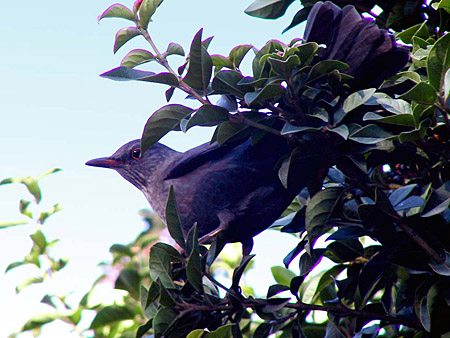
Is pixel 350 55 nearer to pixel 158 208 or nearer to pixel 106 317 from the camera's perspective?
pixel 158 208

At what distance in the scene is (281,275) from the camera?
115 inches

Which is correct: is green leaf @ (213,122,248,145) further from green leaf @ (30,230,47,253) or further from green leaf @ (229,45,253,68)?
green leaf @ (30,230,47,253)

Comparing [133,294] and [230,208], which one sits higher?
[230,208]

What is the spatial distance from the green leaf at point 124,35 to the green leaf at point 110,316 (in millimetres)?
1263

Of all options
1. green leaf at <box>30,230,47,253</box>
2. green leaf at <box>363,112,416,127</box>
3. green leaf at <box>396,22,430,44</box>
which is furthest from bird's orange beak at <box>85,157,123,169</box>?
green leaf at <box>363,112,416,127</box>

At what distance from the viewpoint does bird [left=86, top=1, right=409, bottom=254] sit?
72.9 inches

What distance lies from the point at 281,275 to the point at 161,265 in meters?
1.22

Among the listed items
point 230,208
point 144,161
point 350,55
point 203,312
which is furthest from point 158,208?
point 350,55

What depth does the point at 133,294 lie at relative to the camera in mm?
2461

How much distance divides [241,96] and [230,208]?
25.4 inches

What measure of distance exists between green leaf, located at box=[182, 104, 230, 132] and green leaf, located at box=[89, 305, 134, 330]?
1.29 m

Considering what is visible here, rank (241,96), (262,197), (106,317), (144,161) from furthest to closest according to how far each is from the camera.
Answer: (144,161) → (106,317) → (262,197) → (241,96)

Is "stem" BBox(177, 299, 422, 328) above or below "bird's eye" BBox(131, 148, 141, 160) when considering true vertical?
below

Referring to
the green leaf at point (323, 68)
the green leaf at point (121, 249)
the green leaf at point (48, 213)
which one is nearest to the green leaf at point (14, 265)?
the green leaf at point (48, 213)
